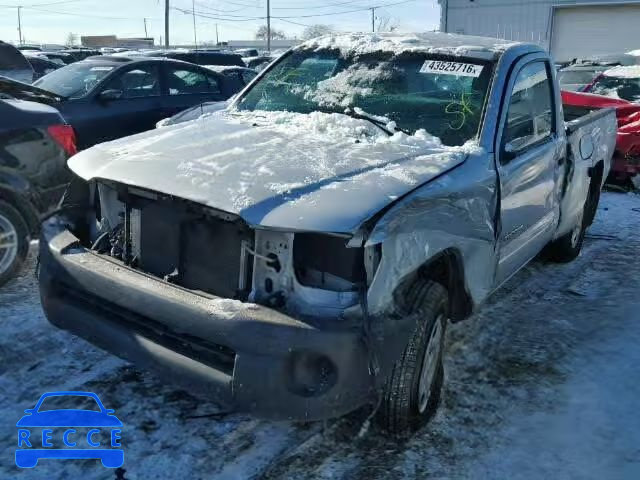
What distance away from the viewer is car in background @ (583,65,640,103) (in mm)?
11883

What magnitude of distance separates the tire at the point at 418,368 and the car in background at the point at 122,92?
239 inches

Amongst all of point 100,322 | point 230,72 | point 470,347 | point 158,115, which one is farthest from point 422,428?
point 230,72

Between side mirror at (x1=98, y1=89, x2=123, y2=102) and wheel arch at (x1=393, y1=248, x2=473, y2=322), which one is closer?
wheel arch at (x1=393, y1=248, x2=473, y2=322)

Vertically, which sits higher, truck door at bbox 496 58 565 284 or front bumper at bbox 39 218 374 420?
truck door at bbox 496 58 565 284

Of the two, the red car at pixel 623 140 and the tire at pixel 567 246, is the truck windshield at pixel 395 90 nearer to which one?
the tire at pixel 567 246

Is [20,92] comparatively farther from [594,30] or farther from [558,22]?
[558,22]

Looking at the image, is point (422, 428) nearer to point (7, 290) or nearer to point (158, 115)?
point (7, 290)

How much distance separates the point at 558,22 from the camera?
34.1 metres

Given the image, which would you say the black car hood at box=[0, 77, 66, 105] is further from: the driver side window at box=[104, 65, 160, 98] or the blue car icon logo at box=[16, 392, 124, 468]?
the blue car icon logo at box=[16, 392, 124, 468]

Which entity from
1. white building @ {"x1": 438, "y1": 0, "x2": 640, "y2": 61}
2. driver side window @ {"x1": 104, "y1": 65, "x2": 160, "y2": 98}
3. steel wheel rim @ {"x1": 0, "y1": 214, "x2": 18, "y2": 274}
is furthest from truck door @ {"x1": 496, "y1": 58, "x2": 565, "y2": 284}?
white building @ {"x1": 438, "y1": 0, "x2": 640, "y2": 61}

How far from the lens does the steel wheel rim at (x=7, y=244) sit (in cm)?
459

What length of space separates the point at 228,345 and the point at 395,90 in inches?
82.2

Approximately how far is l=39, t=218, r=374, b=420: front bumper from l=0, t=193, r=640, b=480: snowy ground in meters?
0.40

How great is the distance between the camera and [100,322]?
10.0 ft
